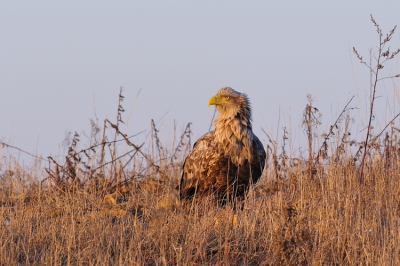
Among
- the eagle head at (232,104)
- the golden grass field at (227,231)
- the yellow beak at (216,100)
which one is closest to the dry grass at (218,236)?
the golden grass field at (227,231)

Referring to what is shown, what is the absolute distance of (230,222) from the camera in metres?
6.22

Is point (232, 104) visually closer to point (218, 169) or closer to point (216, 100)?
point (216, 100)

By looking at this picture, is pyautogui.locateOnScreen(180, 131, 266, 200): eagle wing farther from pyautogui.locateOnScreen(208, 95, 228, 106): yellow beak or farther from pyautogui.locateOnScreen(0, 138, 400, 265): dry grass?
pyautogui.locateOnScreen(0, 138, 400, 265): dry grass

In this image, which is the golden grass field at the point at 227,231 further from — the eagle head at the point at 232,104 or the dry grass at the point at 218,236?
the eagle head at the point at 232,104

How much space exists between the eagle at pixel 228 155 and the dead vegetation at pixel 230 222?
33 centimetres

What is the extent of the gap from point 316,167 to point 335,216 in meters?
2.83

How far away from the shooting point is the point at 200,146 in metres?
8.77

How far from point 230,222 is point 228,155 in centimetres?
224

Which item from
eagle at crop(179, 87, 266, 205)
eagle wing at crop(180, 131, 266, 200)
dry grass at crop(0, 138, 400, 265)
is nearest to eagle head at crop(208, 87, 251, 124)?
eagle at crop(179, 87, 266, 205)

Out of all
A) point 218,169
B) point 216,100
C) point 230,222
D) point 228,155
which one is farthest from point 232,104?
point 230,222

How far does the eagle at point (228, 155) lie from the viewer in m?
8.35

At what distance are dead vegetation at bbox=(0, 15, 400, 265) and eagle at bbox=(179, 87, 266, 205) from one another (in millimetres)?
329

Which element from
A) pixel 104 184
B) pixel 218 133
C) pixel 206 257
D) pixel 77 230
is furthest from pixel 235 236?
pixel 104 184

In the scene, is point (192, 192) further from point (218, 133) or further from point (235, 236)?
point (235, 236)
